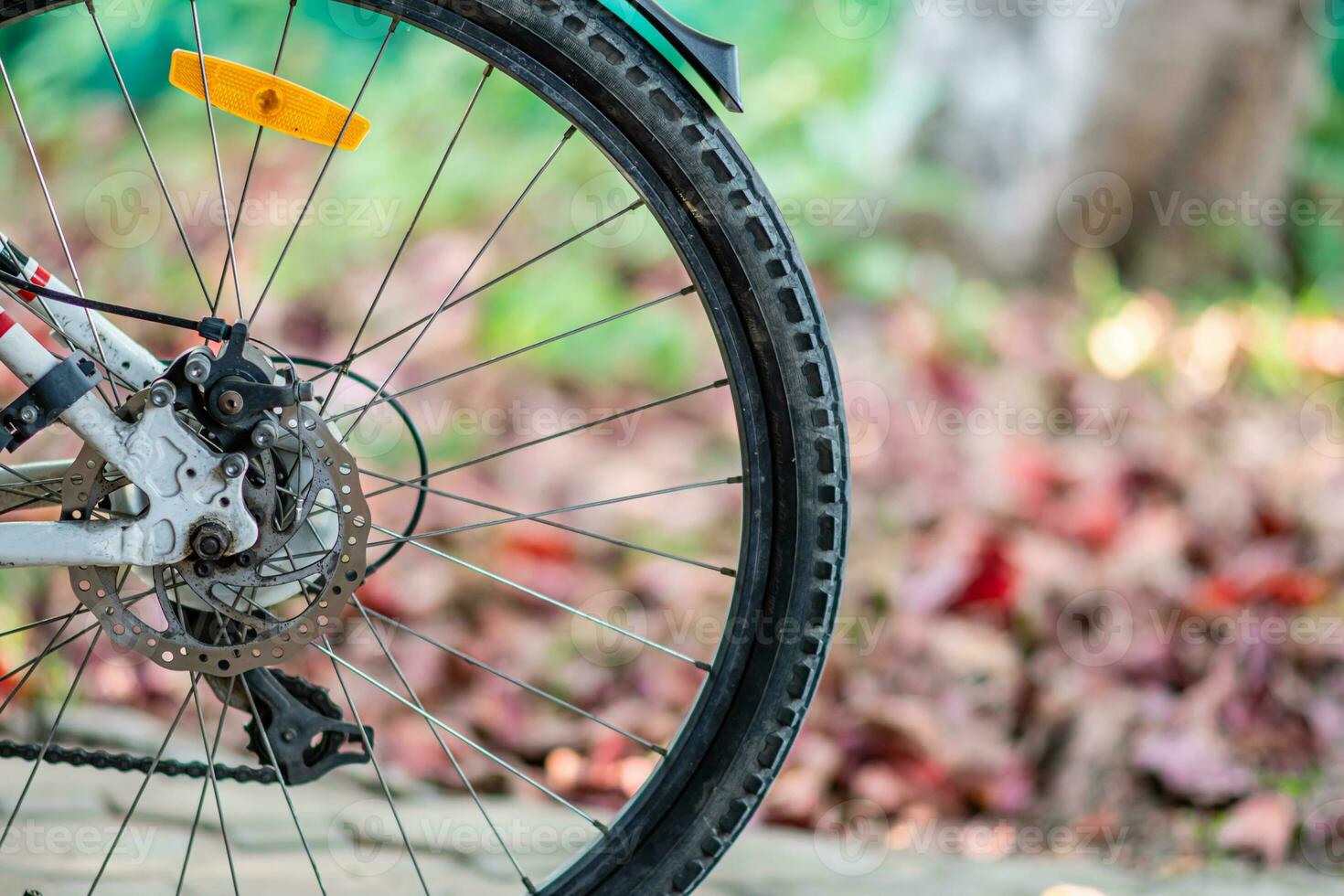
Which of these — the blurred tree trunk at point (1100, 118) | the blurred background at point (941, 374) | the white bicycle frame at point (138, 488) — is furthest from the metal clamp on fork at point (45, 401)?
the blurred tree trunk at point (1100, 118)

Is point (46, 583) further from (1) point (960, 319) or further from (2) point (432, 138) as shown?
(1) point (960, 319)

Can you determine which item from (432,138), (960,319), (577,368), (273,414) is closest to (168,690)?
(577,368)

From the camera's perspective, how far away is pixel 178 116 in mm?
2941

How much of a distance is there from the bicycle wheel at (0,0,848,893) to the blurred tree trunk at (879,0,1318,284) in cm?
87

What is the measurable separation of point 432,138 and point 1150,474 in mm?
1837

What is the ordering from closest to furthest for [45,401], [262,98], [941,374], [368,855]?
[45,401]
[262,98]
[368,855]
[941,374]

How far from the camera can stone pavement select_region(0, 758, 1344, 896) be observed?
4.98 ft

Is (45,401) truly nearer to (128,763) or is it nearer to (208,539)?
(208,539)

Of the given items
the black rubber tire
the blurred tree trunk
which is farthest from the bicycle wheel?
the blurred tree trunk

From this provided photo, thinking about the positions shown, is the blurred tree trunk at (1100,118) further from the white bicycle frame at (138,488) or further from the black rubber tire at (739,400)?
the white bicycle frame at (138,488)

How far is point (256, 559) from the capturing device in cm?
108

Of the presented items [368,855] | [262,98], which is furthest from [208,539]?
[368,855]

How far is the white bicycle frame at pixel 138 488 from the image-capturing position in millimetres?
1023

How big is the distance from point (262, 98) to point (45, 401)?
342 millimetres
